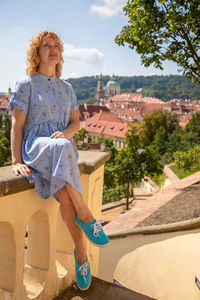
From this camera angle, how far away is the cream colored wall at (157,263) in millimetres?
4012

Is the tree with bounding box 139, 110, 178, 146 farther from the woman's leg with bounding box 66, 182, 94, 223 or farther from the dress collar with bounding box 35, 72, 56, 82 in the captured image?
the woman's leg with bounding box 66, 182, 94, 223

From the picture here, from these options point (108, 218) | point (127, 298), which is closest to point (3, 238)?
point (127, 298)

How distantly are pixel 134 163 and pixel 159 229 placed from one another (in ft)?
34.4

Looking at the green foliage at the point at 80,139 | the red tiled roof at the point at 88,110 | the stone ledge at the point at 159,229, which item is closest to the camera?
the stone ledge at the point at 159,229

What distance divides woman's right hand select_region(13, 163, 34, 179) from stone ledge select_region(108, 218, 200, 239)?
10.3 ft

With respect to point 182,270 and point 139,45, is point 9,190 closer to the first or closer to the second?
point 182,270

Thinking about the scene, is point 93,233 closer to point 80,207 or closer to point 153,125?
point 80,207

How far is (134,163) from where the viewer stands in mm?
15055

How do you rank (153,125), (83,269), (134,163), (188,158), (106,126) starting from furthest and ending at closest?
(106,126), (153,125), (134,163), (188,158), (83,269)

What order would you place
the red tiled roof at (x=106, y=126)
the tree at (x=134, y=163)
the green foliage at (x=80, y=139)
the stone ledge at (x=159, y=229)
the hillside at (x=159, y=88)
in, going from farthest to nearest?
the hillside at (x=159, y=88) → the red tiled roof at (x=106, y=126) → the green foliage at (x=80, y=139) → the tree at (x=134, y=163) → the stone ledge at (x=159, y=229)

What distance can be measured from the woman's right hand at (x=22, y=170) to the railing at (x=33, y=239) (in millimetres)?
49

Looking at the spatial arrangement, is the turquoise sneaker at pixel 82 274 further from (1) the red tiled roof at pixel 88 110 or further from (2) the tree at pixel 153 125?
(1) the red tiled roof at pixel 88 110

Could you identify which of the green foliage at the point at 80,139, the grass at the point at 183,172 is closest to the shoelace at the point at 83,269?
the grass at the point at 183,172

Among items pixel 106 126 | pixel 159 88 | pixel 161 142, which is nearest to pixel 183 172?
pixel 161 142
